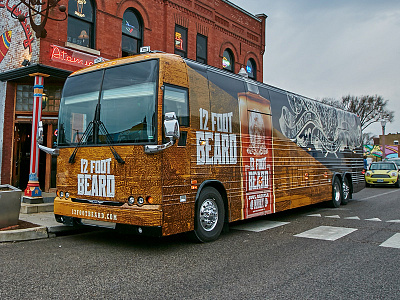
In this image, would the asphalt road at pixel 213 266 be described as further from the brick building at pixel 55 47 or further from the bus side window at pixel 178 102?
the brick building at pixel 55 47

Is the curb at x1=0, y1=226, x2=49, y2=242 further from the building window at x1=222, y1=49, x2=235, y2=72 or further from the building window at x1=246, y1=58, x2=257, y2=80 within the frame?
the building window at x1=246, y1=58, x2=257, y2=80

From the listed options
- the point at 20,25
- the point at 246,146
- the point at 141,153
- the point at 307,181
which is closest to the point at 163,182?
the point at 141,153

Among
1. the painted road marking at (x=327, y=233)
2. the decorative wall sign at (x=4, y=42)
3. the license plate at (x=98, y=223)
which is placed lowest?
the painted road marking at (x=327, y=233)

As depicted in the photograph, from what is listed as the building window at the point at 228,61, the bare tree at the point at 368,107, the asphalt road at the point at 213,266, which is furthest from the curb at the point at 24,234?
the bare tree at the point at 368,107

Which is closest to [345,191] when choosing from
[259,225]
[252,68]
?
[259,225]

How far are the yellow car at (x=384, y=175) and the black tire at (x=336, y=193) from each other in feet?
35.1

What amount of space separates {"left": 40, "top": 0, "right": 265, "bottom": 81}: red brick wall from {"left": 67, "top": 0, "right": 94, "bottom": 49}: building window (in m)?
0.25

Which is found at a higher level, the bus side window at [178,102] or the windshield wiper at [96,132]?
the bus side window at [178,102]

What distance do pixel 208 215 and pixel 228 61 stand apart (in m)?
13.3

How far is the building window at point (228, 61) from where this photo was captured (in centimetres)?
1819

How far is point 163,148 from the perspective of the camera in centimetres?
555

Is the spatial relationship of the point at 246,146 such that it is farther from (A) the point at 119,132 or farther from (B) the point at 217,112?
(A) the point at 119,132

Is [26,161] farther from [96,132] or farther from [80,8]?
[96,132]

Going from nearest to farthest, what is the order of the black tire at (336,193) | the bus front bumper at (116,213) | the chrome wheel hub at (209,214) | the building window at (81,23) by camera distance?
1. the bus front bumper at (116,213)
2. the chrome wheel hub at (209,214)
3. the black tire at (336,193)
4. the building window at (81,23)
